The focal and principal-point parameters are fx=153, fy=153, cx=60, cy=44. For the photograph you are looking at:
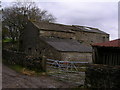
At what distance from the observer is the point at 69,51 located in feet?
69.7

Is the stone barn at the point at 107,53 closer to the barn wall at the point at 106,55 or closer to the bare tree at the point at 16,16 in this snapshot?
the barn wall at the point at 106,55

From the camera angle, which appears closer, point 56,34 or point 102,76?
point 102,76

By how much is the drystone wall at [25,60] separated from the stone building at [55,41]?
11.3 feet

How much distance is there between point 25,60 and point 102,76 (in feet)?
32.2

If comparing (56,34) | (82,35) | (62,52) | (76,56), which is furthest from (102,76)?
(82,35)

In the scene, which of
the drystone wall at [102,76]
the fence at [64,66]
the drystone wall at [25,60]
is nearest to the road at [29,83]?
the drystone wall at [102,76]

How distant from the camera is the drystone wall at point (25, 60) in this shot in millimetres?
14701

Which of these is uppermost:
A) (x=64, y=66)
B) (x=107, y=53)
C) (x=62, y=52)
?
(x=107, y=53)

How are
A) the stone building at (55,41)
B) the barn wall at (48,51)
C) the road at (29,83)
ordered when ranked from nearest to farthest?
1. the road at (29,83)
2. the barn wall at (48,51)
3. the stone building at (55,41)

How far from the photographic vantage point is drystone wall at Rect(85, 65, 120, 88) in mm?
8562

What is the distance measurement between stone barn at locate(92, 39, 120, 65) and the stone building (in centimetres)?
1048

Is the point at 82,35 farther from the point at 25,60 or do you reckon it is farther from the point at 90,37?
the point at 25,60

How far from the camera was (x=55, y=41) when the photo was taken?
2527 centimetres

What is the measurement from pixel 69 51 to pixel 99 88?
12257 millimetres
